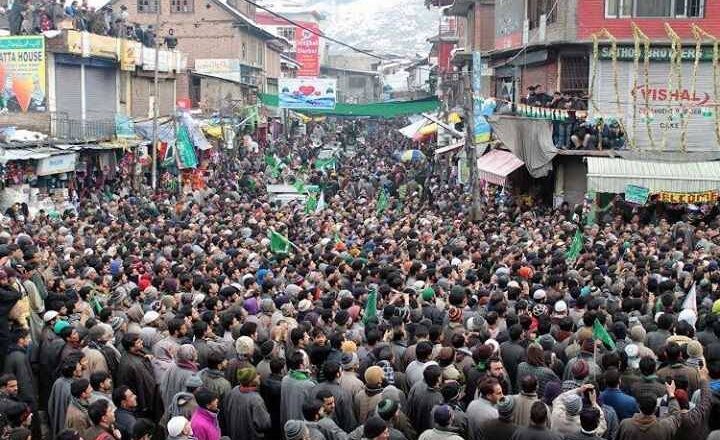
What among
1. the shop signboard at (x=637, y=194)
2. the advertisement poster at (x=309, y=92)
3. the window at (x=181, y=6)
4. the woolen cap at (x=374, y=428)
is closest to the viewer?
the woolen cap at (x=374, y=428)

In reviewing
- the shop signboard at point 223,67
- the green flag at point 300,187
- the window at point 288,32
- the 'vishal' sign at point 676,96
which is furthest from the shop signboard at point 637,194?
the window at point 288,32

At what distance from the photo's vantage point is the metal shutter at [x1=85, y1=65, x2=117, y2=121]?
29.8 metres

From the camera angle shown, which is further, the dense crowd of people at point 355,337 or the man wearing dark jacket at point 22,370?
the man wearing dark jacket at point 22,370

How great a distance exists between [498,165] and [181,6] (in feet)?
91.4

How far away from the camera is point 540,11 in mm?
28906

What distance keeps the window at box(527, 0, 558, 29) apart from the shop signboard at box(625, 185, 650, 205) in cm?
697

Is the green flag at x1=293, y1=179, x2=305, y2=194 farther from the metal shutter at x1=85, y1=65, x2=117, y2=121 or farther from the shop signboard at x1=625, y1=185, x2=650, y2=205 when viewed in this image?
the shop signboard at x1=625, y1=185, x2=650, y2=205

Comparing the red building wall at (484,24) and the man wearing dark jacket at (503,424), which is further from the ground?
the red building wall at (484,24)

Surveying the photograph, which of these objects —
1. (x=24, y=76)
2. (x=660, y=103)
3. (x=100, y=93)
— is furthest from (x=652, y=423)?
(x=100, y=93)

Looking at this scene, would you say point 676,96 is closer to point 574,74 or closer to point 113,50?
point 574,74

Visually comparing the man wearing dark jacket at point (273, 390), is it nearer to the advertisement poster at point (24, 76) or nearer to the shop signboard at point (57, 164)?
the shop signboard at point (57, 164)

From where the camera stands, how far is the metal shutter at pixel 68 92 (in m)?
27.9

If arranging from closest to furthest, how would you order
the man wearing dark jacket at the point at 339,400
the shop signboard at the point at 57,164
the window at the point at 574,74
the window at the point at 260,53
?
the man wearing dark jacket at the point at 339,400 → the shop signboard at the point at 57,164 → the window at the point at 574,74 → the window at the point at 260,53

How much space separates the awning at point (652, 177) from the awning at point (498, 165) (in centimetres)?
303
